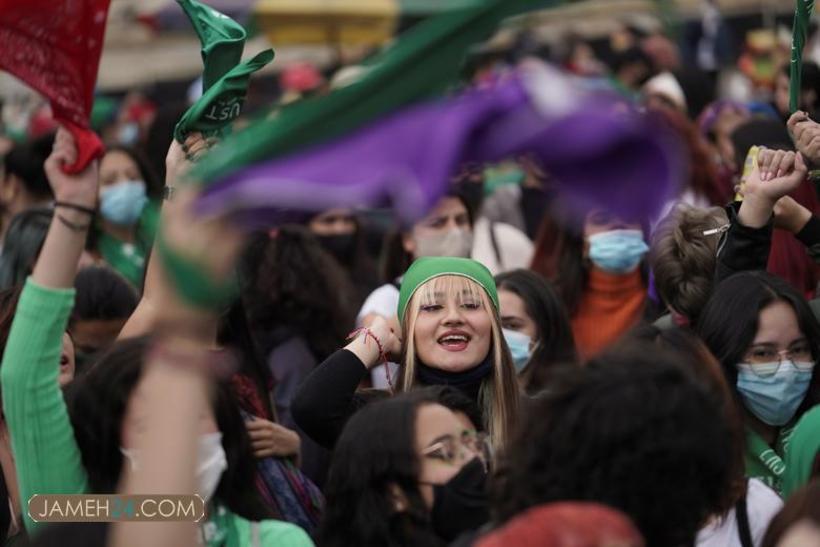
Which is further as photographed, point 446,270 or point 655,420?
point 446,270

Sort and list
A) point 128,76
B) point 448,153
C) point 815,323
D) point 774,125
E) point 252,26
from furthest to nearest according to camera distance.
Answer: point 128,76, point 774,125, point 815,323, point 252,26, point 448,153

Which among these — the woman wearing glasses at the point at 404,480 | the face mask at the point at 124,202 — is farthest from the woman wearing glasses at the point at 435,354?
the face mask at the point at 124,202

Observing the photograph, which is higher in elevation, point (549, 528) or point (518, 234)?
point (549, 528)

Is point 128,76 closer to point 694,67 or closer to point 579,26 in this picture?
point 579,26

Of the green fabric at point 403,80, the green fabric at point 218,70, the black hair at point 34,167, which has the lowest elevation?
the black hair at point 34,167

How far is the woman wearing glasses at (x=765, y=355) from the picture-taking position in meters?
4.85

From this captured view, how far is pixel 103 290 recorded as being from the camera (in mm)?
6398

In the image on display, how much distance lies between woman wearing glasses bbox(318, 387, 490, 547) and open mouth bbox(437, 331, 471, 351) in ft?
3.35

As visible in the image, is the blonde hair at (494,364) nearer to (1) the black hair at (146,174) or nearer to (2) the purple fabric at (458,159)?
(2) the purple fabric at (458,159)

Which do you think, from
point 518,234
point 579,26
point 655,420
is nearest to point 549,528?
point 655,420

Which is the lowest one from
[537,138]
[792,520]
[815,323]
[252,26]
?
[815,323]

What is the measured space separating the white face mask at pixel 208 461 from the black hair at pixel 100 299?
8.69 ft

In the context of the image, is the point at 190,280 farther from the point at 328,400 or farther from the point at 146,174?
the point at 146,174

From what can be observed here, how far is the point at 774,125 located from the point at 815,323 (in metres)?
2.43
